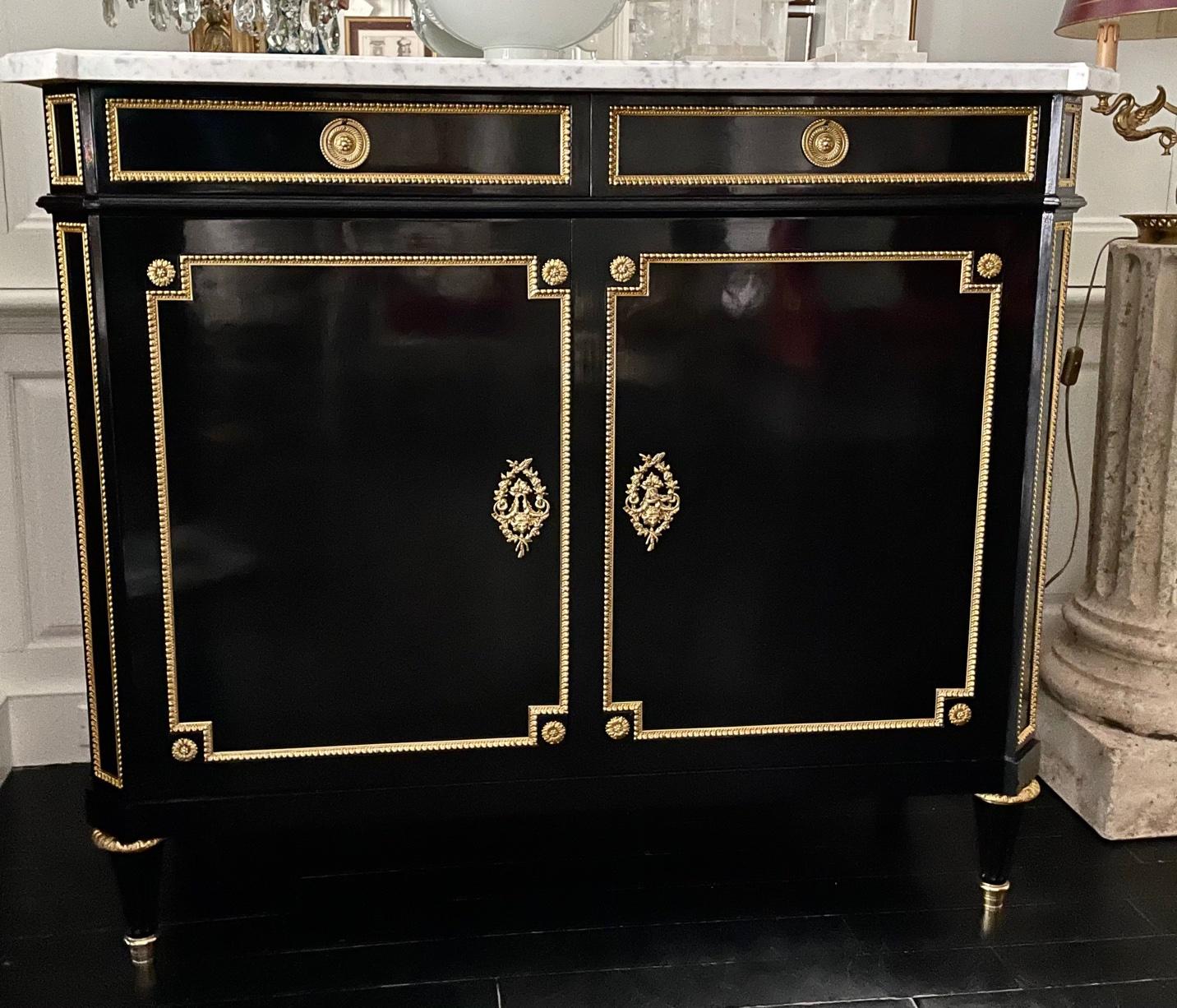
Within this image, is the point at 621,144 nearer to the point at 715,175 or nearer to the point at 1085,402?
the point at 715,175

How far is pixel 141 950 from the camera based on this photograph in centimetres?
166

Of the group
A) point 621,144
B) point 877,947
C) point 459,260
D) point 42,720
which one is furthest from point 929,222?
point 42,720

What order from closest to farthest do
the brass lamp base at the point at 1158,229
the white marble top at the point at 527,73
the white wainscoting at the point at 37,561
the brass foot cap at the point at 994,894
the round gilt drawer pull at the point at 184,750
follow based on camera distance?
the white marble top at the point at 527,73 → the round gilt drawer pull at the point at 184,750 → the brass foot cap at the point at 994,894 → the brass lamp base at the point at 1158,229 → the white wainscoting at the point at 37,561

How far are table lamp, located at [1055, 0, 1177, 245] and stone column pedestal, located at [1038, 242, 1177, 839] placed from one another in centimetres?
4

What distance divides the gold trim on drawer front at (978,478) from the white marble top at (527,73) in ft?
0.62

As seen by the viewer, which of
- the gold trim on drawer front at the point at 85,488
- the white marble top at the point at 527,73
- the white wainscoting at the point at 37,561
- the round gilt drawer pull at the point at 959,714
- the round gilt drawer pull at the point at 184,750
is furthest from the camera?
the white wainscoting at the point at 37,561

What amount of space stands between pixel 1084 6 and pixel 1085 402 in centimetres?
77

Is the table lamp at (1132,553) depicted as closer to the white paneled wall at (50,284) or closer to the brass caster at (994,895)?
the white paneled wall at (50,284)

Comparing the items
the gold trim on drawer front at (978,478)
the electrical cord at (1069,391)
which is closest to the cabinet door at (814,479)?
the gold trim on drawer front at (978,478)

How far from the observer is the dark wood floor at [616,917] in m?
1.61

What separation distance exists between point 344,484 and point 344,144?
39cm

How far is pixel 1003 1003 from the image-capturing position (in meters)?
1.58

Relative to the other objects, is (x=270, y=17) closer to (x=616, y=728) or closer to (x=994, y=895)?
(x=616, y=728)

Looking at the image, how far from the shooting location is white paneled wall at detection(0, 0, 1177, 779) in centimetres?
198
